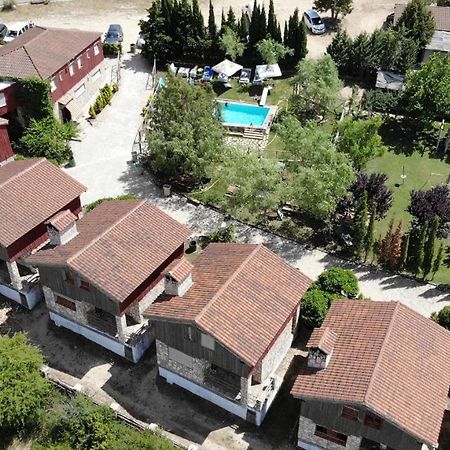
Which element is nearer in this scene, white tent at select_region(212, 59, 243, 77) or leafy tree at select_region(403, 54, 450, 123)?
leafy tree at select_region(403, 54, 450, 123)

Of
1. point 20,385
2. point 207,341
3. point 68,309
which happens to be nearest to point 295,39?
point 68,309

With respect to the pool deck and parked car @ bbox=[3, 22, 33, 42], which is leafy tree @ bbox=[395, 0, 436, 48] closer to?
the pool deck

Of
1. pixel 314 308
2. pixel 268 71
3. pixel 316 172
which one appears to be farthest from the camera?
pixel 268 71

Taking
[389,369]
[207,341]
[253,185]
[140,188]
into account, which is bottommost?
[140,188]

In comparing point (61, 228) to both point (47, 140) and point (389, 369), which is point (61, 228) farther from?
point (389, 369)

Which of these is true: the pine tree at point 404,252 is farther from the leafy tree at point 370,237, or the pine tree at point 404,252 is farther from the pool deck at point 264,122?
the pool deck at point 264,122

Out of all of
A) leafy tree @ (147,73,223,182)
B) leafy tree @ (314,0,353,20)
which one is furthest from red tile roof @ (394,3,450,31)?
leafy tree @ (147,73,223,182)

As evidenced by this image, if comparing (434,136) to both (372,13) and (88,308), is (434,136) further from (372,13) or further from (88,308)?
(88,308)
